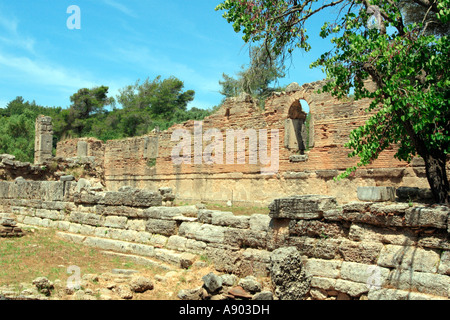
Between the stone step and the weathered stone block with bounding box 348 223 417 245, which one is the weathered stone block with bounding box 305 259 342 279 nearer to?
the weathered stone block with bounding box 348 223 417 245

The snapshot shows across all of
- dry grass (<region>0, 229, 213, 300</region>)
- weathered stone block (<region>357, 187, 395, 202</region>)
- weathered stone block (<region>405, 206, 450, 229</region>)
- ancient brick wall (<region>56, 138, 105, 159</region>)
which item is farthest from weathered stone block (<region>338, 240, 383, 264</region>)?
ancient brick wall (<region>56, 138, 105, 159</region>)

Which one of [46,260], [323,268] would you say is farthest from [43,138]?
[323,268]

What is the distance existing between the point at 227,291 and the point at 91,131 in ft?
119

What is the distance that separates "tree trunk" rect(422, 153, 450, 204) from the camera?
6.92m

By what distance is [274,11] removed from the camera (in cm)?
852

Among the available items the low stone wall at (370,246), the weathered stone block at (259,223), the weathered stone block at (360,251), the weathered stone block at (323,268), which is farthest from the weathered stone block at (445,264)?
the weathered stone block at (259,223)

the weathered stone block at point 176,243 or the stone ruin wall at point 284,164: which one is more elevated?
the stone ruin wall at point 284,164

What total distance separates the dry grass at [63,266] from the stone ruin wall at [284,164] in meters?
5.79

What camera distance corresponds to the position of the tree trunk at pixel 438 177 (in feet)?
22.7

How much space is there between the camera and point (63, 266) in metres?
8.89

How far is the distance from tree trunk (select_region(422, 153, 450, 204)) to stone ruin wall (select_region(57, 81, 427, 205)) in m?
3.78

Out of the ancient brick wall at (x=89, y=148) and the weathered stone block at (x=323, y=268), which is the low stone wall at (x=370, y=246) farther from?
the ancient brick wall at (x=89, y=148)

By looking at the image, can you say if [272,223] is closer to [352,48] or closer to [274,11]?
[352,48]
